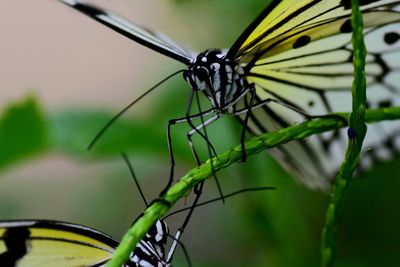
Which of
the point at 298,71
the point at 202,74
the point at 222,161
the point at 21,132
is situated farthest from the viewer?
the point at 21,132

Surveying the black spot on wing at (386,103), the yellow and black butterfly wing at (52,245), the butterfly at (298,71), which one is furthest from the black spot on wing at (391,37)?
the yellow and black butterfly wing at (52,245)

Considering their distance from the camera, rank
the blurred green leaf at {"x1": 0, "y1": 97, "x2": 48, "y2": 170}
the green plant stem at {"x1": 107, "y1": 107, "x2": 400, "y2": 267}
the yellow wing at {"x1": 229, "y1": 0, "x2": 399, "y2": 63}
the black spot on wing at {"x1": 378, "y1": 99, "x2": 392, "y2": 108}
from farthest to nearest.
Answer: the blurred green leaf at {"x1": 0, "y1": 97, "x2": 48, "y2": 170} → the black spot on wing at {"x1": 378, "y1": 99, "x2": 392, "y2": 108} → the yellow wing at {"x1": 229, "y1": 0, "x2": 399, "y2": 63} → the green plant stem at {"x1": 107, "y1": 107, "x2": 400, "y2": 267}

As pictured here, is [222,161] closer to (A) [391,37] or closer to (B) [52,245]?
(B) [52,245]

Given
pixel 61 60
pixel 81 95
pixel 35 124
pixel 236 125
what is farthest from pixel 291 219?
pixel 61 60

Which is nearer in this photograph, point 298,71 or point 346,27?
point 346,27

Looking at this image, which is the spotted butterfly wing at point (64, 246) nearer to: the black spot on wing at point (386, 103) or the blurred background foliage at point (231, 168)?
the blurred background foliage at point (231, 168)

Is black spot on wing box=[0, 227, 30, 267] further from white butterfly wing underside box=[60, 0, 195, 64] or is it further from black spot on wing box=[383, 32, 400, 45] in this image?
black spot on wing box=[383, 32, 400, 45]

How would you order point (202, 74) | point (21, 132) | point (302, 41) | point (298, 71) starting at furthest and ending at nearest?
point (21, 132), point (298, 71), point (302, 41), point (202, 74)

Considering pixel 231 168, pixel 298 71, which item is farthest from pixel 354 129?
pixel 231 168

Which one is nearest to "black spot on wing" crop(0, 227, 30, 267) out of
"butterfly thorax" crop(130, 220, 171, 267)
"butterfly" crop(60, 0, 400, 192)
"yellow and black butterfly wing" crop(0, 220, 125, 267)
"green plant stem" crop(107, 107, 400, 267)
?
"yellow and black butterfly wing" crop(0, 220, 125, 267)
